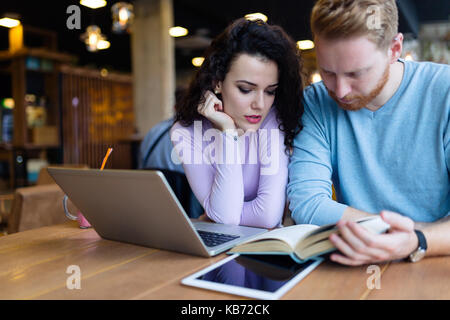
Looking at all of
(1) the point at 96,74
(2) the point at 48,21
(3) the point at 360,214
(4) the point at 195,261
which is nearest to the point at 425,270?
(3) the point at 360,214

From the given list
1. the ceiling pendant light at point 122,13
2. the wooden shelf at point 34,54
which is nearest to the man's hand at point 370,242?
the ceiling pendant light at point 122,13

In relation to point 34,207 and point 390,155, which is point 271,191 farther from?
point 34,207

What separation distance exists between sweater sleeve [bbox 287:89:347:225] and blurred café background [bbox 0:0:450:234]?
3.93 meters

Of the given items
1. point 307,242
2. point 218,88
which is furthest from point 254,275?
point 218,88

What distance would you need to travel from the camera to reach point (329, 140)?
1420mm

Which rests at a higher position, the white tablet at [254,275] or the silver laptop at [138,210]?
the silver laptop at [138,210]

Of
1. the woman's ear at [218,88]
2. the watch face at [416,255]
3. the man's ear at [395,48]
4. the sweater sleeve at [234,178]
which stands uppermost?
the man's ear at [395,48]

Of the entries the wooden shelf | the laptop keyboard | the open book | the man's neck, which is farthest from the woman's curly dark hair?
the wooden shelf

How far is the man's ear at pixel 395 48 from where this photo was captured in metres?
1.25

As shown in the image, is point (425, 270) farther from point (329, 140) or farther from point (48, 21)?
point (48, 21)

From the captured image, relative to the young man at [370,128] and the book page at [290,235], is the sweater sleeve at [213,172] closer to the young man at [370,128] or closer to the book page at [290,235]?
the young man at [370,128]

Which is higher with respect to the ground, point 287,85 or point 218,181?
point 287,85

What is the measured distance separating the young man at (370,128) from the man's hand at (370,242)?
0.89ft

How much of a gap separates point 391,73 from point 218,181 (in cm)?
69
